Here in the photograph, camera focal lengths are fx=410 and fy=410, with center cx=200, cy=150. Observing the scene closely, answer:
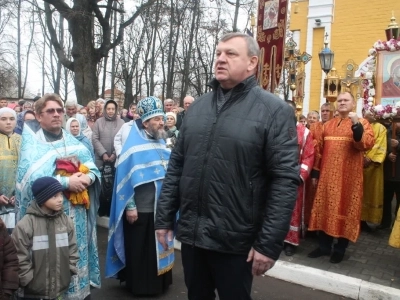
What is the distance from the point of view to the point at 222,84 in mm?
2406

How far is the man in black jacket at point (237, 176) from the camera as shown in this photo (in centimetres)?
219

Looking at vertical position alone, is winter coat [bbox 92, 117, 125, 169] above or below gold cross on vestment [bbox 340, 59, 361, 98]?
below

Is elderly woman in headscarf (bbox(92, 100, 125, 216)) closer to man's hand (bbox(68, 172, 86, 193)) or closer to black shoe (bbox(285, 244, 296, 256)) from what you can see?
black shoe (bbox(285, 244, 296, 256))

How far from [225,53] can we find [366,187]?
501 centimetres

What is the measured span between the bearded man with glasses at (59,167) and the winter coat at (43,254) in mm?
222

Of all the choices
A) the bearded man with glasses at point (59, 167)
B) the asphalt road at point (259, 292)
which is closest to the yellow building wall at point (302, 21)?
the asphalt road at point (259, 292)

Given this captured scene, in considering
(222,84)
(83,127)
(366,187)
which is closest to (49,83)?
(83,127)

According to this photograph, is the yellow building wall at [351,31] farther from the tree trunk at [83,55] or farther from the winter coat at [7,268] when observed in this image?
the winter coat at [7,268]

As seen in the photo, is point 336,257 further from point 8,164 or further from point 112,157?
point 8,164

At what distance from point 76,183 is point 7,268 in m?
0.81

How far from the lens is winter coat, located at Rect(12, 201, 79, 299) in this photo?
119 inches

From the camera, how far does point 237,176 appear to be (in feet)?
7.39

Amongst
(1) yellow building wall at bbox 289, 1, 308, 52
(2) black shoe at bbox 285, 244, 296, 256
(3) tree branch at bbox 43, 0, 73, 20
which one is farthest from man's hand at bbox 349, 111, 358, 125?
(1) yellow building wall at bbox 289, 1, 308, 52

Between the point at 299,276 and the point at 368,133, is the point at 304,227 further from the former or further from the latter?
the point at 368,133
